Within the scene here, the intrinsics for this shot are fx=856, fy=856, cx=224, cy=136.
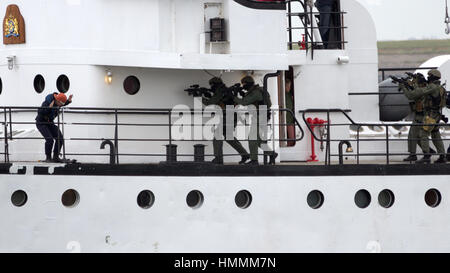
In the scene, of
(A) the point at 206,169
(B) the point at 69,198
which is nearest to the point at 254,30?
(A) the point at 206,169

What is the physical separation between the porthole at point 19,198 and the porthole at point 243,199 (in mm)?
3094

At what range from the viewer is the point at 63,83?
14.0m

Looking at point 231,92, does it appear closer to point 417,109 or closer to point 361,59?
point 417,109

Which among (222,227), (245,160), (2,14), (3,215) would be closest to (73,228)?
(3,215)

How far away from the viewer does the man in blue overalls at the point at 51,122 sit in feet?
41.8

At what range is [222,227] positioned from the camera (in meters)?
12.7

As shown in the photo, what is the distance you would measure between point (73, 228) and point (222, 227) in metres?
2.18

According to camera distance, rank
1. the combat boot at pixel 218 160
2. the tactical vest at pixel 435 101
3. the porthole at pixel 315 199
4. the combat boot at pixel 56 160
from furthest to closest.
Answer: the tactical vest at pixel 435 101 → the combat boot at pixel 218 160 → the porthole at pixel 315 199 → the combat boot at pixel 56 160

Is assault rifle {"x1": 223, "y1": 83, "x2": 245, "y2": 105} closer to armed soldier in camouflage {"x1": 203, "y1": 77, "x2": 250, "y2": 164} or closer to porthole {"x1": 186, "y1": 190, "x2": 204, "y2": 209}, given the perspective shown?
armed soldier in camouflage {"x1": 203, "y1": 77, "x2": 250, "y2": 164}

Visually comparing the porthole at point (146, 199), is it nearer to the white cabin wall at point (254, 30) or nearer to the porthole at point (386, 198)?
the white cabin wall at point (254, 30)

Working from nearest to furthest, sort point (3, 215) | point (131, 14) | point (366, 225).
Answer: point (3, 215)
point (366, 225)
point (131, 14)

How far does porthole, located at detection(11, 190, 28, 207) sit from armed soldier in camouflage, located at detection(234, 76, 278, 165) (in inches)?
140

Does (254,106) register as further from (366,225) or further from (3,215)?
(3,215)

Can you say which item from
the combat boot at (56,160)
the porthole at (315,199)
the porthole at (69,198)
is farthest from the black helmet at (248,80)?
the porthole at (69,198)
